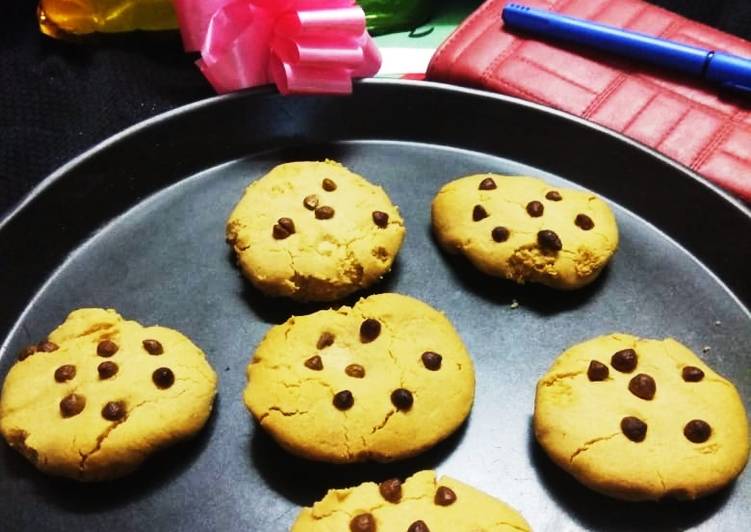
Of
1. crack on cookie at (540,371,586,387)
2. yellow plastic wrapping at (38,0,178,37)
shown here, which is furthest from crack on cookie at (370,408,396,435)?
yellow plastic wrapping at (38,0,178,37)

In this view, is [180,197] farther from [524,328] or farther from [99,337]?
[524,328]

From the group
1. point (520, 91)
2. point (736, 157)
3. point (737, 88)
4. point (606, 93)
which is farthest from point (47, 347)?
point (737, 88)

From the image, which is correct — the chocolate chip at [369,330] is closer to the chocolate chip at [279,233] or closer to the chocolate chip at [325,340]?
the chocolate chip at [325,340]

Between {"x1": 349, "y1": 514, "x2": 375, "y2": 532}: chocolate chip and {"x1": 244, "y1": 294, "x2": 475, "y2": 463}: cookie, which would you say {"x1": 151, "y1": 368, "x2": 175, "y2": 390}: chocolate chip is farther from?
{"x1": 349, "y1": 514, "x2": 375, "y2": 532}: chocolate chip

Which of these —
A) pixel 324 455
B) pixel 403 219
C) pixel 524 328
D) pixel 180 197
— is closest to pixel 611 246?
pixel 524 328

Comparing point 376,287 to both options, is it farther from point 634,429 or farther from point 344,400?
point 634,429

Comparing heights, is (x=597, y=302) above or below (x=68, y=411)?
below
